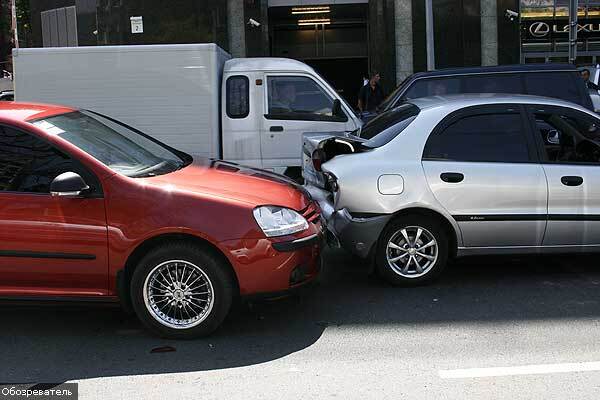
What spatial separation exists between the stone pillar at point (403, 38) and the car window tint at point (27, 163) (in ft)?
50.9

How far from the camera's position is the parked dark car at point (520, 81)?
8.62 meters

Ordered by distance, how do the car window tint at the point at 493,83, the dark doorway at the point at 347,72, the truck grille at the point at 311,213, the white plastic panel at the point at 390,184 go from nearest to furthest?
the truck grille at the point at 311,213 < the white plastic panel at the point at 390,184 < the car window tint at the point at 493,83 < the dark doorway at the point at 347,72

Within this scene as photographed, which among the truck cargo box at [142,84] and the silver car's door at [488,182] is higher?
the truck cargo box at [142,84]

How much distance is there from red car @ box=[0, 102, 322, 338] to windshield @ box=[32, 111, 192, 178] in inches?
1.3

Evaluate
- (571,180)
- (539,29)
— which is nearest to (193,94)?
(571,180)

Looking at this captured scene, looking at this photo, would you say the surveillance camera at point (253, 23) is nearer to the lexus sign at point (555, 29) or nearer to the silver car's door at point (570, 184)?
the lexus sign at point (555, 29)

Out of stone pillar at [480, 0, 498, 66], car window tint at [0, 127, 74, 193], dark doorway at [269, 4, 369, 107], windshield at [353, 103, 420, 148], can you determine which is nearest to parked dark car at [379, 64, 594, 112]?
windshield at [353, 103, 420, 148]

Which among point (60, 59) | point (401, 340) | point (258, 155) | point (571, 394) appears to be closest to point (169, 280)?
point (401, 340)

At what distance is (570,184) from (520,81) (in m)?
3.42

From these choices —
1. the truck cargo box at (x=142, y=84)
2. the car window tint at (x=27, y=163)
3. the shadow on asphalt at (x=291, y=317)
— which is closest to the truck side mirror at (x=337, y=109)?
the truck cargo box at (x=142, y=84)

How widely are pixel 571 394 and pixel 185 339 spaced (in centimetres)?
256

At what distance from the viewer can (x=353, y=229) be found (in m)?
5.68

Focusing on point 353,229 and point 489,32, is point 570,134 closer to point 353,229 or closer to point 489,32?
point 353,229

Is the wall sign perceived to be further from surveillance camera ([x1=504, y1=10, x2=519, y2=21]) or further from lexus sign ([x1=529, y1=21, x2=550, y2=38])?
lexus sign ([x1=529, y1=21, x2=550, y2=38])
